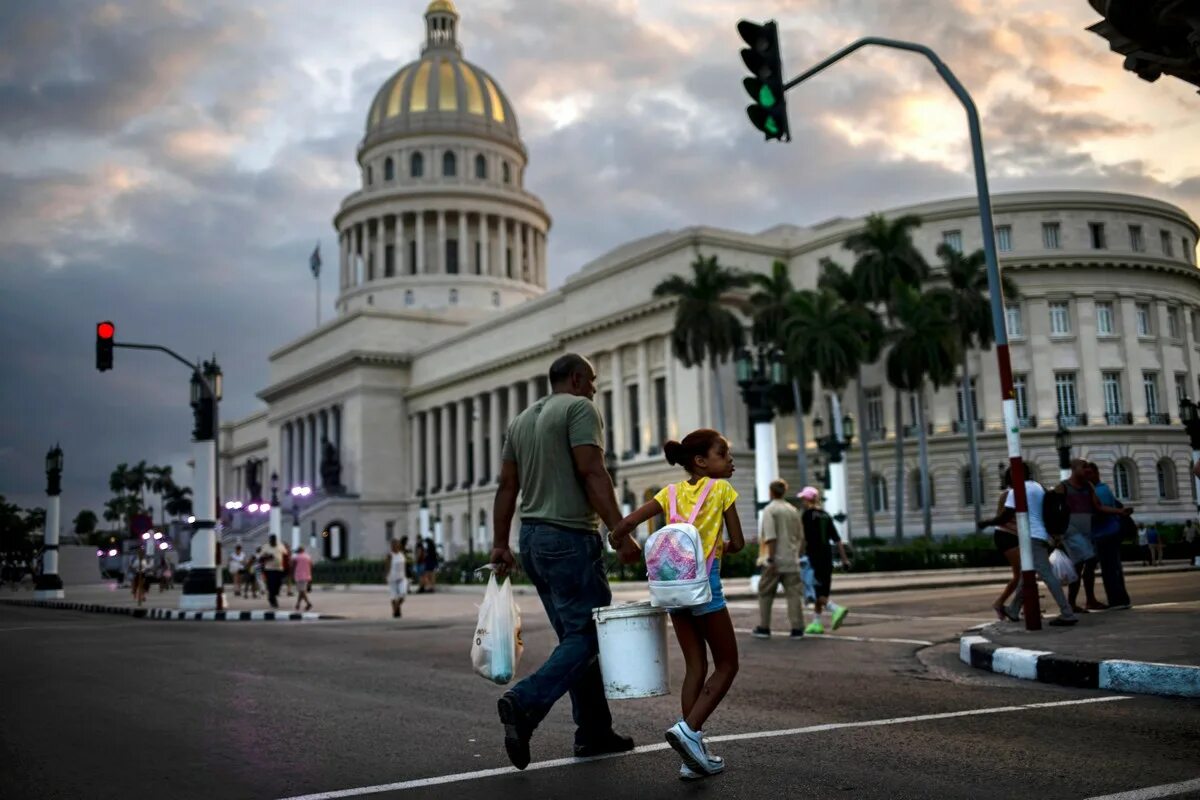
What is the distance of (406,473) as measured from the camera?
3196 inches

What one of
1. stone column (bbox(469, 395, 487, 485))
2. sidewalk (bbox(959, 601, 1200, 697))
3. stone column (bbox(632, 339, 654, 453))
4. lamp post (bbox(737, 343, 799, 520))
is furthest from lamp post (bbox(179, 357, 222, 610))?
stone column (bbox(469, 395, 487, 485))

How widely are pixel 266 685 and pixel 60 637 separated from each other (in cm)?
931

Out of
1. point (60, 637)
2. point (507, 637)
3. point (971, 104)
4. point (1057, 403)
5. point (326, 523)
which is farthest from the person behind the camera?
point (326, 523)

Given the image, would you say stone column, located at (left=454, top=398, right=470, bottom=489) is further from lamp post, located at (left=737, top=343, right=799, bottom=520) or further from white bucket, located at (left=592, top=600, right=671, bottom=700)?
white bucket, located at (left=592, top=600, right=671, bottom=700)

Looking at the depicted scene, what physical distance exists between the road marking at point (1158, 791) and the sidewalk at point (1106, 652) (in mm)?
3120

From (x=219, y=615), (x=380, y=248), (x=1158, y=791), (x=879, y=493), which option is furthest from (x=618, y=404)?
(x=1158, y=791)

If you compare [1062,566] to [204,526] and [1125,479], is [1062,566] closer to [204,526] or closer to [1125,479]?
[204,526]

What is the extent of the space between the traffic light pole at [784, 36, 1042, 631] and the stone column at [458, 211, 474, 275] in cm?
7961

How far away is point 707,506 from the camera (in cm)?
532

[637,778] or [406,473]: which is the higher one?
[406,473]

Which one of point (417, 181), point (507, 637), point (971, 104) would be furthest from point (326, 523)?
point (507, 637)

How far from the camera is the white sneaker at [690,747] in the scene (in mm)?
4863

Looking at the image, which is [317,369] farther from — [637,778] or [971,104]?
[637,778]

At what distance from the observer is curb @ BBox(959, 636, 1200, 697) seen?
24.6 feet
